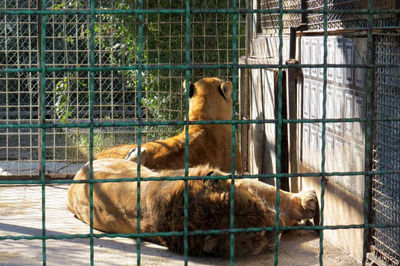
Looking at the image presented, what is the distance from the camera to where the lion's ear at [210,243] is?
5246mm

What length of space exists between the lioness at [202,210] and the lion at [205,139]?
171 cm

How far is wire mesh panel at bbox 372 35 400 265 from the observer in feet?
14.6

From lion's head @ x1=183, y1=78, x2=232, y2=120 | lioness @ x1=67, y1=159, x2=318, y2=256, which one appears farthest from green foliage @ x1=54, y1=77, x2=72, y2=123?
lioness @ x1=67, y1=159, x2=318, y2=256

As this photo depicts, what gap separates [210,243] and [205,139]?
115 inches

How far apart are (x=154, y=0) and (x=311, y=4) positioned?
13.2 ft

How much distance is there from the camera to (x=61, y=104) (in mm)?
10398

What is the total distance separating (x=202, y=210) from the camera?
5199 millimetres

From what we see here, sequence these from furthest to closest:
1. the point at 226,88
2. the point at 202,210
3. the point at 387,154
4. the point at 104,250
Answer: the point at 226,88
the point at 104,250
the point at 202,210
the point at 387,154

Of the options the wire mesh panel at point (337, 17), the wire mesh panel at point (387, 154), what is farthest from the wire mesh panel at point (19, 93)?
Result: the wire mesh panel at point (387, 154)

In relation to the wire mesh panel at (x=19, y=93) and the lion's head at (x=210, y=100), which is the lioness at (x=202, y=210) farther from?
the wire mesh panel at (x=19, y=93)

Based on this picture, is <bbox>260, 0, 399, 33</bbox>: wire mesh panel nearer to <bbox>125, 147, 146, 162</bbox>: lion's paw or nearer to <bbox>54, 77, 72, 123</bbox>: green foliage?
<bbox>125, 147, 146, 162</bbox>: lion's paw

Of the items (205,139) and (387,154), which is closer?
(387,154)

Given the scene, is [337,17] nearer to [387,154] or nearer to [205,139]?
[387,154]

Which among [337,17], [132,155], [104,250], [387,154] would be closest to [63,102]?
[132,155]
